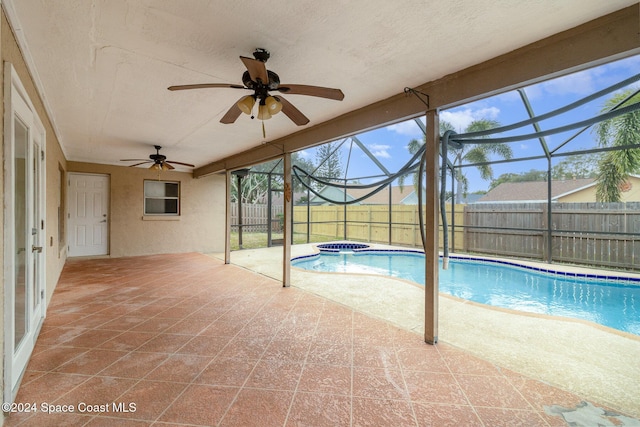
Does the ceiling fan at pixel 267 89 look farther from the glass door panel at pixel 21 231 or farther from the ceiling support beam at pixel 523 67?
the glass door panel at pixel 21 231

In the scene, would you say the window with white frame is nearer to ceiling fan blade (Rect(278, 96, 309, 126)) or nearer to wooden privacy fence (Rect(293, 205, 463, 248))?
wooden privacy fence (Rect(293, 205, 463, 248))

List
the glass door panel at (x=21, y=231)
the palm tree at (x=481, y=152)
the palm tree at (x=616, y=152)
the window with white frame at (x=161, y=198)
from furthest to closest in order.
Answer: the palm tree at (x=481, y=152)
the window with white frame at (x=161, y=198)
the palm tree at (x=616, y=152)
the glass door panel at (x=21, y=231)

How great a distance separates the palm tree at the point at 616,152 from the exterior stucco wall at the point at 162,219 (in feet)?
29.4

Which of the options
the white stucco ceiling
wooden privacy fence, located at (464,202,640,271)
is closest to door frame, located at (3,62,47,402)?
the white stucco ceiling

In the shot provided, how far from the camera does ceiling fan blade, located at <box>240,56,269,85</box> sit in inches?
65.1

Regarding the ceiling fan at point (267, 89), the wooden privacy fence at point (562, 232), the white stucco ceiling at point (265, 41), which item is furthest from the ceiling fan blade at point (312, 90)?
the wooden privacy fence at point (562, 232)

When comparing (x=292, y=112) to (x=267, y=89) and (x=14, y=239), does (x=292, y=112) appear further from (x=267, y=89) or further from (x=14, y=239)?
(x=14, y=239)

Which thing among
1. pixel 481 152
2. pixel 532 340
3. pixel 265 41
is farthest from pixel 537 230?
pixel 265 41

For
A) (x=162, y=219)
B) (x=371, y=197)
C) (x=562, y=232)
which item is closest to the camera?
(x=562, y=232)

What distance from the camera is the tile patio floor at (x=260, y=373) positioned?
159 centimetres

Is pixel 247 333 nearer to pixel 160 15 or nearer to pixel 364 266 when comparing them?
pixel 160 15

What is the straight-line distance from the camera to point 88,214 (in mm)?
6434

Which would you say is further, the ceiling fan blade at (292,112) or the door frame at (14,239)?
the ceiling fan blade at (292,112)

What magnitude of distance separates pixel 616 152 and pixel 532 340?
5.94 meters
